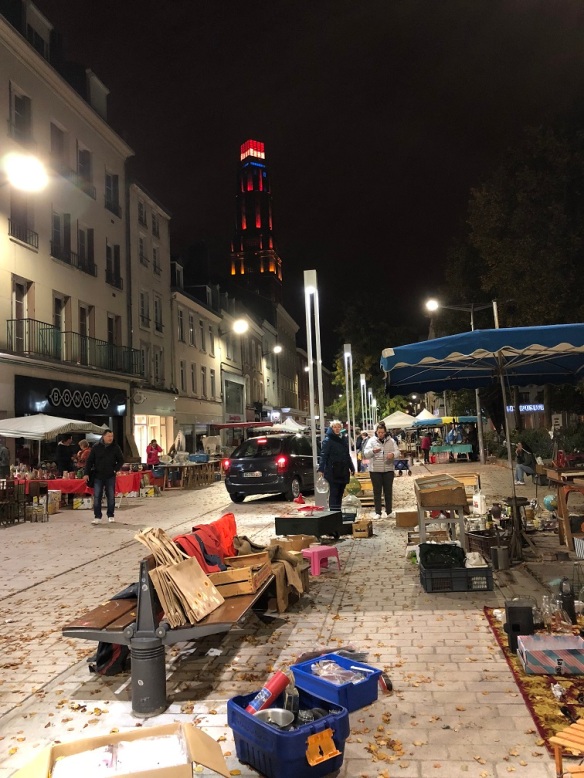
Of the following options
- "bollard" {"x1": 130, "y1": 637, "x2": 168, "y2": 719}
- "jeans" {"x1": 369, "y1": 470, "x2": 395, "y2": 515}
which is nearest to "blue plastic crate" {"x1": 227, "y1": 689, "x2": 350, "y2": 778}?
"bollard" {"x1": 130, "y1": 637, "x2": 168, "y2": 719}

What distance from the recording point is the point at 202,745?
3152 millimetres

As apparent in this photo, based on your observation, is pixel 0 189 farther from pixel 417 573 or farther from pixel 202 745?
pixel 202 745

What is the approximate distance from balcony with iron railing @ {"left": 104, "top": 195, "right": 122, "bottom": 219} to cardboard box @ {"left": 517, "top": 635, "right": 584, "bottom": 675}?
30548mm

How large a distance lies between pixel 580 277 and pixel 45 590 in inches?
860

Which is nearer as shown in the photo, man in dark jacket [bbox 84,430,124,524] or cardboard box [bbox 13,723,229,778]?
cardboard box [bbox 13,723,229,778]

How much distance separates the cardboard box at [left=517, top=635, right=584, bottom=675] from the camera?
15.4 feet

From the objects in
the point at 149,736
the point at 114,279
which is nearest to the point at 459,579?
the point at 149,736

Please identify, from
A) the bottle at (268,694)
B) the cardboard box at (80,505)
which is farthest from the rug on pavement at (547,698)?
the cardboard box at (80,505)

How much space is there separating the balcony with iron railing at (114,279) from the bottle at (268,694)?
1140 inches

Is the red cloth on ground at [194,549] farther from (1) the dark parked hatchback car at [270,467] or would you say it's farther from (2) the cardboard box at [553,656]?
(1) the dark parked hatchback car at [270,467]

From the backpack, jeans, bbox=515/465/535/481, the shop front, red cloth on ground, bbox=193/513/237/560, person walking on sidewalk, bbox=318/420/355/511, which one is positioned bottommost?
the backpack

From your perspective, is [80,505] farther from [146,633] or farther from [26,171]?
[146,633]

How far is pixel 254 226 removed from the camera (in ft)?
Result: 429

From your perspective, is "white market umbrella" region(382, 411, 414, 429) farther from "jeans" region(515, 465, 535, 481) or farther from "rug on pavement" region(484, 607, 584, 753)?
"rug on pavement" region(484, 607, 584, 753)
